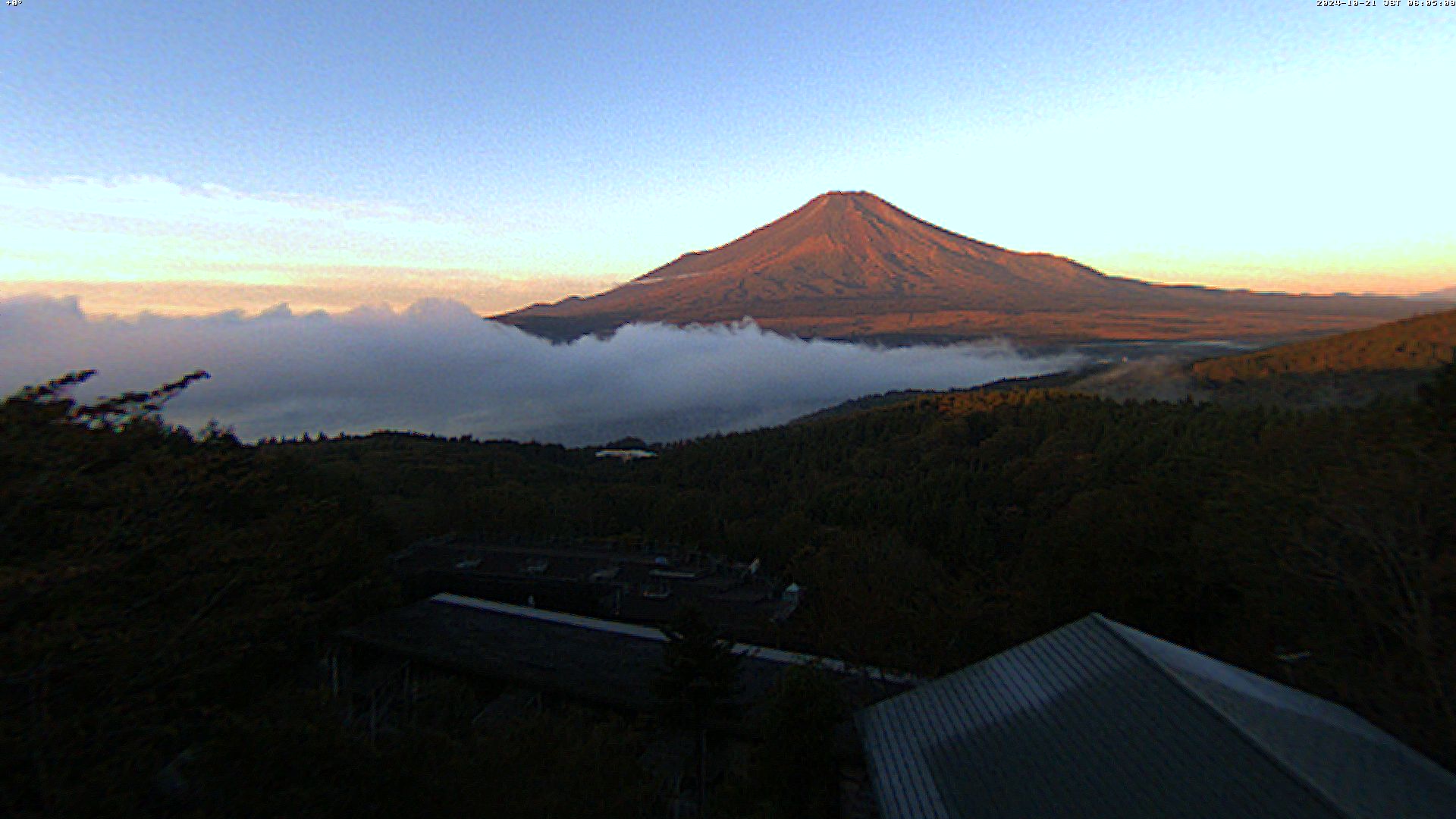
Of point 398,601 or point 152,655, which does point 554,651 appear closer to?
point 398,601

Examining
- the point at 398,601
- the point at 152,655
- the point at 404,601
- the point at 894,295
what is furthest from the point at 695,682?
the point at 894,295

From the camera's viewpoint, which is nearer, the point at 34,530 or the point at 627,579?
the point at 34,530

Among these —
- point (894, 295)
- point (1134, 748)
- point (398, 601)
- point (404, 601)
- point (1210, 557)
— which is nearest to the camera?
point (1134, 748)

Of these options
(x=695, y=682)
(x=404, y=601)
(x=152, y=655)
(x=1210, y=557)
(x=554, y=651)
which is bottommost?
(x=404, y=601)

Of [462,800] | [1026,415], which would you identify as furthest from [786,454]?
[462,800]

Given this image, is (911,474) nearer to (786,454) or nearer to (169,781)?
(786,454)

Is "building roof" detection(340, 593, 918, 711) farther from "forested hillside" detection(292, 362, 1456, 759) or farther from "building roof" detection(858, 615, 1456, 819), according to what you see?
"building roof" detection(858, 615, 1456, 819)

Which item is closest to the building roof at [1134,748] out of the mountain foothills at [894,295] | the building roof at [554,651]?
the building roof at [554,651]

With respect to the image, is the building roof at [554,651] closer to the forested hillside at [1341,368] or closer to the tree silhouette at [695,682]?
the tree silhouette at [695,682]
